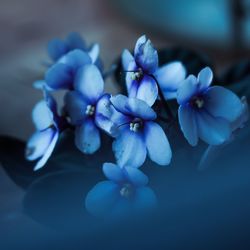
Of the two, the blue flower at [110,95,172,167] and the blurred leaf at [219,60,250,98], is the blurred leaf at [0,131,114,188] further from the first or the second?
the blurred leaf at [219,60,250,98]

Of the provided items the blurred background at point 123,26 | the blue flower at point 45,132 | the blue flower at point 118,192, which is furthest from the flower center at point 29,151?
the blurred background at point 123,26

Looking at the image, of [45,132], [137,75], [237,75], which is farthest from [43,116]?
[237,75]

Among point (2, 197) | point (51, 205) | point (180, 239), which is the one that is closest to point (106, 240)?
point (180, 239)

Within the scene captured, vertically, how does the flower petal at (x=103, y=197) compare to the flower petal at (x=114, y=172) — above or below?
below

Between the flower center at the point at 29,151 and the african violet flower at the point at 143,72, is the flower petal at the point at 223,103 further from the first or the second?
the flower center at the point at 29,151

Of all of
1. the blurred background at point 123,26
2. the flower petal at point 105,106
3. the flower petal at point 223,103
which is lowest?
the blurred background at point 123,26

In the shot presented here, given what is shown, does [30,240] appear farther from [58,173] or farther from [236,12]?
[236,12]

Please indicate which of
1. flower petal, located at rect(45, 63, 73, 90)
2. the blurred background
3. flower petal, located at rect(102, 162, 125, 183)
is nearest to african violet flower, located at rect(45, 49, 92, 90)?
flower petal, located at rect(45, 63, 73, 90)
